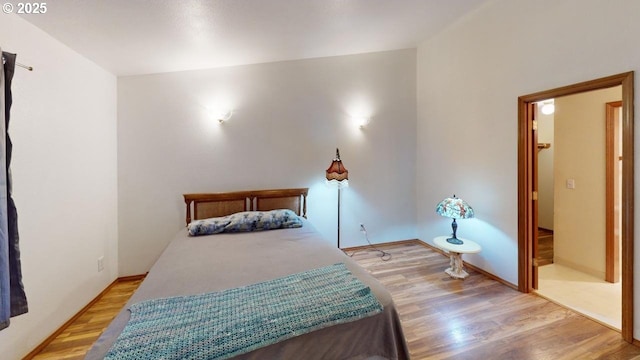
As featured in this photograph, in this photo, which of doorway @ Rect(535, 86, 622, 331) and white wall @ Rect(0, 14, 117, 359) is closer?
white wall @ Rect(0, 14, 117, 359)

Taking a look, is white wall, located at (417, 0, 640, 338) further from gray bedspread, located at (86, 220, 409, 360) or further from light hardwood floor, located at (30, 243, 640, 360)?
gray bedspread, located at (86, 220, 409, 360)

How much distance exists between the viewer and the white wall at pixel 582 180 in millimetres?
2881

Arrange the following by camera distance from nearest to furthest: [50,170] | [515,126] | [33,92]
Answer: [33,92]
[50,170]
[515,126]

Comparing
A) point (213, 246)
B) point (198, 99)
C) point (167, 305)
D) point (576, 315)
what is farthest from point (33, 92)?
point (576, 315)

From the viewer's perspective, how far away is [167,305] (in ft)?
4.47

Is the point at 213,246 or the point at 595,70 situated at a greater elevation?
the point at 595,70

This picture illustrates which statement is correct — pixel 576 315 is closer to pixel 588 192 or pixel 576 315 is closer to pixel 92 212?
pixel 588 192

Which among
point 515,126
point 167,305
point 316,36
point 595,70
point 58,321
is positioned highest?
point 316,36

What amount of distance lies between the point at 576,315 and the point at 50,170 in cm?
458

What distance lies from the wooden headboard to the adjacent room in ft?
0.09

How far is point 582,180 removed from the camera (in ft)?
10.0

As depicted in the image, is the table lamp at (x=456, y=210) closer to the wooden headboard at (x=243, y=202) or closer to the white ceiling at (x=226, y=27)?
the wooden headboard at (x=243, y=202)

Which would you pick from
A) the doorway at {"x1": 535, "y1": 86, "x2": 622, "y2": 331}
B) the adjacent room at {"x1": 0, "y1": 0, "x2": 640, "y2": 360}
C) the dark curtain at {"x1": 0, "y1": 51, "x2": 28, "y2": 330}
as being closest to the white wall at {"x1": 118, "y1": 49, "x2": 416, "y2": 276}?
the adjacent room at {"x1": 0, "y1": 0, "x2": 640, "y2": 360}

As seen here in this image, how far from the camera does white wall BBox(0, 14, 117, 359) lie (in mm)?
1827
